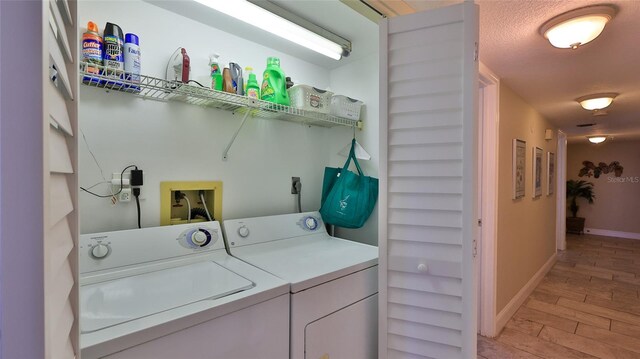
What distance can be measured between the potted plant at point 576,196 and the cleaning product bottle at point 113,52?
27.9 feet

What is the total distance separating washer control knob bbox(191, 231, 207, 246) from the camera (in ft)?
4.74

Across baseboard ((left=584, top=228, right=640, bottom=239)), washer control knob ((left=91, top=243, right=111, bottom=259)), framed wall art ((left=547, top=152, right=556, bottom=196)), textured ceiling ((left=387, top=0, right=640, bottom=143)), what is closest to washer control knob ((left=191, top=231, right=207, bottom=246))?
washer control knob ((left=91, top=243, right=111, bottom=259))

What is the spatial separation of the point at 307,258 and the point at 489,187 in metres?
1.55

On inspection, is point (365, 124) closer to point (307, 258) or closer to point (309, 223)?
point (309, 223)

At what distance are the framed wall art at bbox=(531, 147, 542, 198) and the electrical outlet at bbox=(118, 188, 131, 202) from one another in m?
3.59

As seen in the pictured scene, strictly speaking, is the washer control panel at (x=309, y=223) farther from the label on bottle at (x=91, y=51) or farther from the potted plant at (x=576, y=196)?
the potted plant at (x=576, y=196)

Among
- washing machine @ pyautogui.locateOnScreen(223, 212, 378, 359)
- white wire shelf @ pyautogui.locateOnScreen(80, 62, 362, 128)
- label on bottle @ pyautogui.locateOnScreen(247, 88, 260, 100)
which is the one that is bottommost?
washing machine @ pyautogui.locateOnScreen(223, 212, 378, 359)

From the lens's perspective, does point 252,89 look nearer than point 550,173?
Yes

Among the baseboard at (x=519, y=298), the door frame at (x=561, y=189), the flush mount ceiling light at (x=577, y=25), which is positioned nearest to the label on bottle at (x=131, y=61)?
the flush mount ceiling light at (x=577, y=25)

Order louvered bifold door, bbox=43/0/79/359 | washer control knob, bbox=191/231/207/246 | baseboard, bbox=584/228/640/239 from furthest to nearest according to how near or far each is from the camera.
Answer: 1. baseboard, bbox=584/228/640/239
2. washer control knob, bbox=191/231/207/246
3. louvered bifold door, bbox=43/0/79/359

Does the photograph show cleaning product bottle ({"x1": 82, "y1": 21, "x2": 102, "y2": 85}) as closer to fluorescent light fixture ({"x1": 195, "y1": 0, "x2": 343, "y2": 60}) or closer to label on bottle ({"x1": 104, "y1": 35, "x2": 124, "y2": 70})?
label on bottle ({"x1": 104, "y1": 35, "x2": 124, "y2": 70})

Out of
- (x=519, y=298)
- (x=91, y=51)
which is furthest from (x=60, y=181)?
(x=519, y=298)

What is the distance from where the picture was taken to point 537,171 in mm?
3129

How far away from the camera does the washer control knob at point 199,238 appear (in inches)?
56.9
